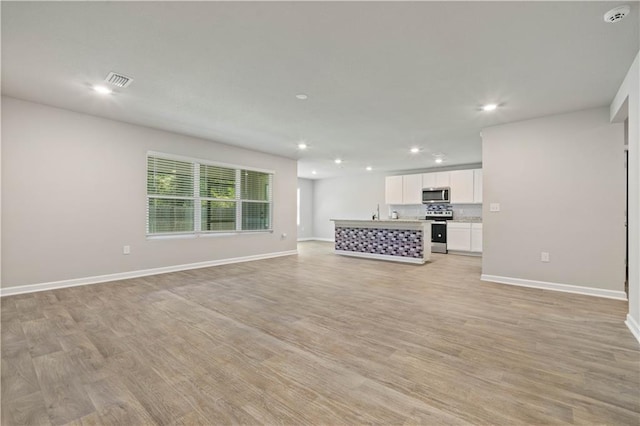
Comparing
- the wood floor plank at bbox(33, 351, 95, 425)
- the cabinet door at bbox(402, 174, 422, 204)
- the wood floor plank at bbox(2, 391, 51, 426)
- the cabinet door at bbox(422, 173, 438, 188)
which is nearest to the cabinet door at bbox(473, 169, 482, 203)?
the cabinet door at bbox(422, 173, 438, 188)

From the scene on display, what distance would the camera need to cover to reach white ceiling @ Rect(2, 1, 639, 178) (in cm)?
204

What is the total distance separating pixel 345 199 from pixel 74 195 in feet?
26.5

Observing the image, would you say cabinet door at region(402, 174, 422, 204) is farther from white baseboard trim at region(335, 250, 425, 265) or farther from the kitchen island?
white baseboard trim at region(335, 250, 425, 265)

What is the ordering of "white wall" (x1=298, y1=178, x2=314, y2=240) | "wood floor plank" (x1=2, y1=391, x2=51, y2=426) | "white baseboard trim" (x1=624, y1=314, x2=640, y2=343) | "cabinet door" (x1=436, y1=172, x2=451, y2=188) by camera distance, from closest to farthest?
"wood floor plank" (x1=2, y1=391, x2=51, y2=426) → "white baseboard trim" (x1=624, y1=314, x2=640, y2=343) → "cabinet door" (x1=436, y1=172, x2=451, y2=188) → "white wall" (x1=298, y1=178, x2=314, y2=240)

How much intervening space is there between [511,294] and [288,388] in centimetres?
347

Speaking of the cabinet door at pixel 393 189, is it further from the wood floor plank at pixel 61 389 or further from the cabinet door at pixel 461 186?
the wood floor plank at pixel 61 389

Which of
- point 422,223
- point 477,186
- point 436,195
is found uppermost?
point 477,186

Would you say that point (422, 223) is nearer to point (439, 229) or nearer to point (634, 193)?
point (439, 229)

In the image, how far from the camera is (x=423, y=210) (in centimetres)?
894

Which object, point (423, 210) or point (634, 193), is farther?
point (423, 210)

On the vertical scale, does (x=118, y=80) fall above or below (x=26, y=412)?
above

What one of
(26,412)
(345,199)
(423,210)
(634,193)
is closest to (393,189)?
(423,210)

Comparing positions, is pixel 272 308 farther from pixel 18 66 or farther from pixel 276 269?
pixel 18 66

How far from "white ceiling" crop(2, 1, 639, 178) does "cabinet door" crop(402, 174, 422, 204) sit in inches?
158
